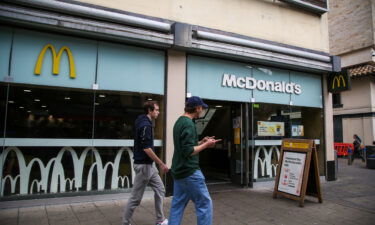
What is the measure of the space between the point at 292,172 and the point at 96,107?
15.5ft

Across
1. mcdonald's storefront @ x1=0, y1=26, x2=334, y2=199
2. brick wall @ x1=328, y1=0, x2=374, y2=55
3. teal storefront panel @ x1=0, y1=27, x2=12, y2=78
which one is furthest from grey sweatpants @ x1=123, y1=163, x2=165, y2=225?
brick wall @ x1=328, y1=0, x2=374, y2=55

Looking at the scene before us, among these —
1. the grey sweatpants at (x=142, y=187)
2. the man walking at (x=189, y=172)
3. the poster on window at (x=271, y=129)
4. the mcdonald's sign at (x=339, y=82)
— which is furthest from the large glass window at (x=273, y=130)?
the man walking at (x=189, y=172)

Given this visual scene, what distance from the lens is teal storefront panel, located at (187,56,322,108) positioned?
22.3 feet

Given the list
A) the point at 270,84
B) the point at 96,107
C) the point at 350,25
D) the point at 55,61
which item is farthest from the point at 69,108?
the point at 350,25

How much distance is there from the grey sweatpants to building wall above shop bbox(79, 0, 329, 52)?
3840 mm

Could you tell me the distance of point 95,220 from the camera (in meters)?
4.54

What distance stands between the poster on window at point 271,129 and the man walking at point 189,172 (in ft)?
16.1

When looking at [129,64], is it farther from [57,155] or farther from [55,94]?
[57,155]

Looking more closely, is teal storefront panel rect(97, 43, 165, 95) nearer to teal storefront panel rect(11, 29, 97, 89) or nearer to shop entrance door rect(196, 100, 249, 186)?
teal storefront panel rect(11, 29, 97, 89)

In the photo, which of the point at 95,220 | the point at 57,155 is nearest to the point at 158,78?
the point at 57,155

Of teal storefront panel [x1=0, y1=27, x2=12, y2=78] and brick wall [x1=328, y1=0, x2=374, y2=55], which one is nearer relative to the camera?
teal storefront panel [x1=0, y1=27, x2=12, y2=78]

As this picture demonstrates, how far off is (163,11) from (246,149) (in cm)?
432

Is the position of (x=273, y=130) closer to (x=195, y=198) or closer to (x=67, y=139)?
(x=195, y=198)

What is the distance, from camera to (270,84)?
785 centimetres
